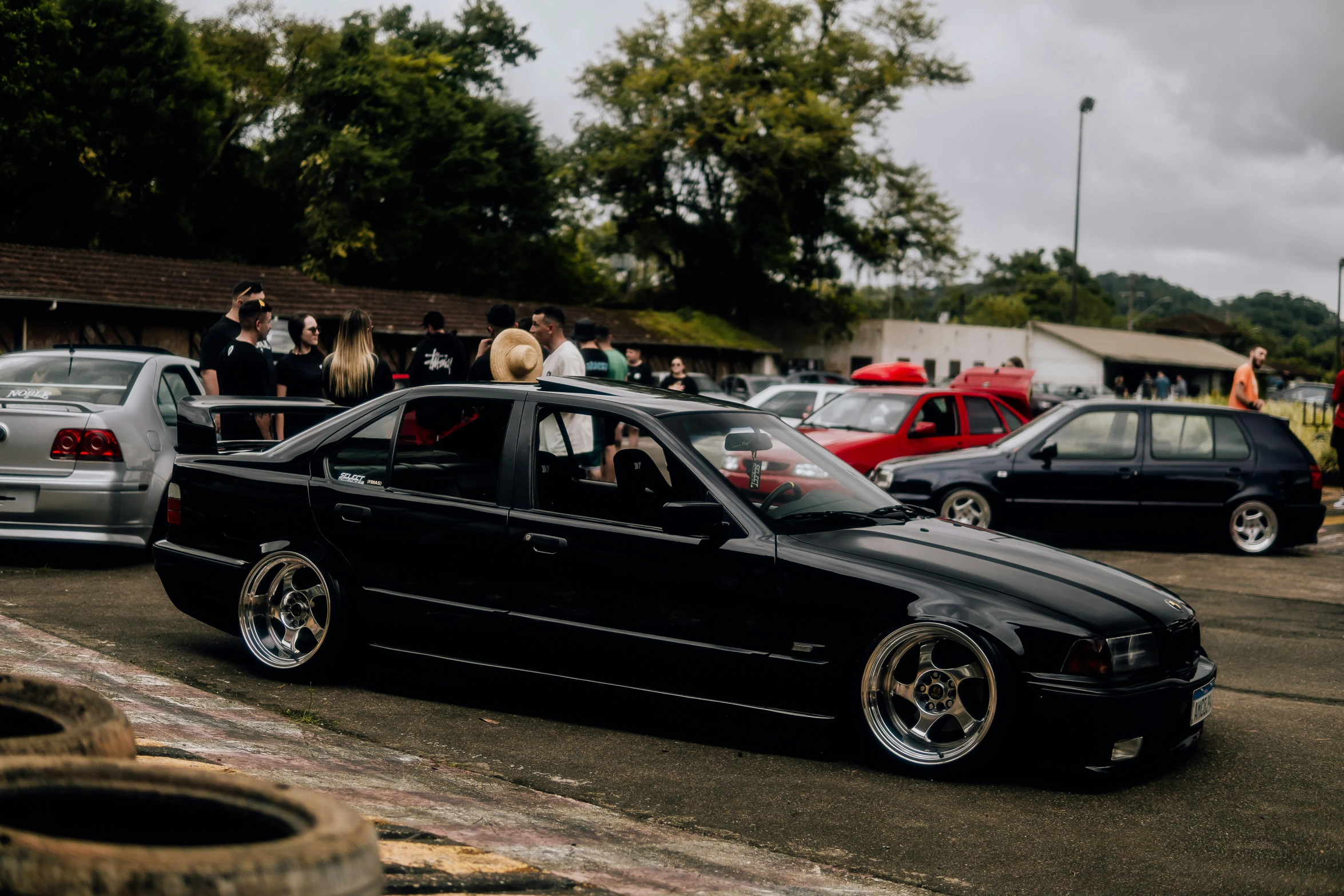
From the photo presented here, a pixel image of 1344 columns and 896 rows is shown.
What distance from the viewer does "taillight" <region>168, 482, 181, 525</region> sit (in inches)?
254

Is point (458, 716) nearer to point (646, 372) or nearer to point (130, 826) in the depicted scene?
point (130, 826)

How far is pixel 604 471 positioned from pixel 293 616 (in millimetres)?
1662

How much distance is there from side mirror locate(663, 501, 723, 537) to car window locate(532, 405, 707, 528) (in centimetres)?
17

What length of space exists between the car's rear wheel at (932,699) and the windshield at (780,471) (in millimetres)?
707

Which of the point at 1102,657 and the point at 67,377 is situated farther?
the point at 67,377

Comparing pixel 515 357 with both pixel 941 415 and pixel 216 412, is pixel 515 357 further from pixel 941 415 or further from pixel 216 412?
pixel 941 415

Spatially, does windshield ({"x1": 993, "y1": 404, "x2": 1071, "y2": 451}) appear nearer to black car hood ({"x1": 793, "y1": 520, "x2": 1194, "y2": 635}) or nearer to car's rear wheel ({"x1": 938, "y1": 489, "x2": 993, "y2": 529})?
car's rear wheel ({"x1": 938, "y1": 489, "x2": 993, "y2": 529})

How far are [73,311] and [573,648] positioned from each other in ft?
84.6

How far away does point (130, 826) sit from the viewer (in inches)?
86.9

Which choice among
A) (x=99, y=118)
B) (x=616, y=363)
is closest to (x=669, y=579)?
(x=616, y=363)

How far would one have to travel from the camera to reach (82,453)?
8688mm

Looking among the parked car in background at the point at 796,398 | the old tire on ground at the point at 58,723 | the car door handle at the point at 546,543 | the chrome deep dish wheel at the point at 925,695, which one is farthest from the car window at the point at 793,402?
the old tire on ground at the point at 58,723

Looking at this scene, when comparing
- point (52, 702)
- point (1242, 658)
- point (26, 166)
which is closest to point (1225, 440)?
point (1242, 658)

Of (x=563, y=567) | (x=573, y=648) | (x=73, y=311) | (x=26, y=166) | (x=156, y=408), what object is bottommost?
(x=573, y=648)
